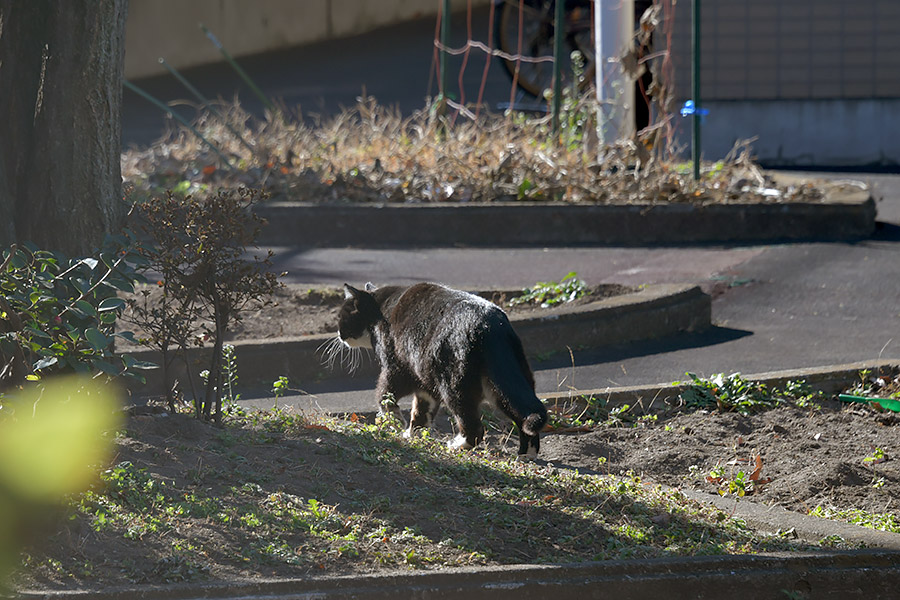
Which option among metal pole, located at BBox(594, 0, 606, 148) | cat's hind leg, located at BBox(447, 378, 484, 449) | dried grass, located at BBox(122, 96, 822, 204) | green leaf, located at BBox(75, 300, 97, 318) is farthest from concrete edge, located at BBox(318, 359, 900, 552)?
metal pole, located at BBox(594, 0, 606, 148)

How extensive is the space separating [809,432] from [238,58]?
17.7m

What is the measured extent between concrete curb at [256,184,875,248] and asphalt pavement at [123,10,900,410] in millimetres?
279

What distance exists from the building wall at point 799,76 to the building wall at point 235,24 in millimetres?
9829

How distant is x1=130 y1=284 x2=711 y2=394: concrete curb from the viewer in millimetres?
6566

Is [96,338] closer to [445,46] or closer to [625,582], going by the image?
[625,582]

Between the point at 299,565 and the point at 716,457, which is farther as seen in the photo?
the point at 716,457

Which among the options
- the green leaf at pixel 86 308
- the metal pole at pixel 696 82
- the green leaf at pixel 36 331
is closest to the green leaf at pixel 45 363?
the green leaf at pixel 36 331

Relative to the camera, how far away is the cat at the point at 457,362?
4.78 meters

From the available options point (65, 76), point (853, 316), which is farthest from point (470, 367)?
point (853, 316)

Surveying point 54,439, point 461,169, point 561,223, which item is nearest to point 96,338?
point 54,439

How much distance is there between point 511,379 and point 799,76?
9.95 metres

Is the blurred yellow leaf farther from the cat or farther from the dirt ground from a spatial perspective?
the cat

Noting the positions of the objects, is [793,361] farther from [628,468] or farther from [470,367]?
[470,367]

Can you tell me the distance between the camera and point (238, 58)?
2128cm
